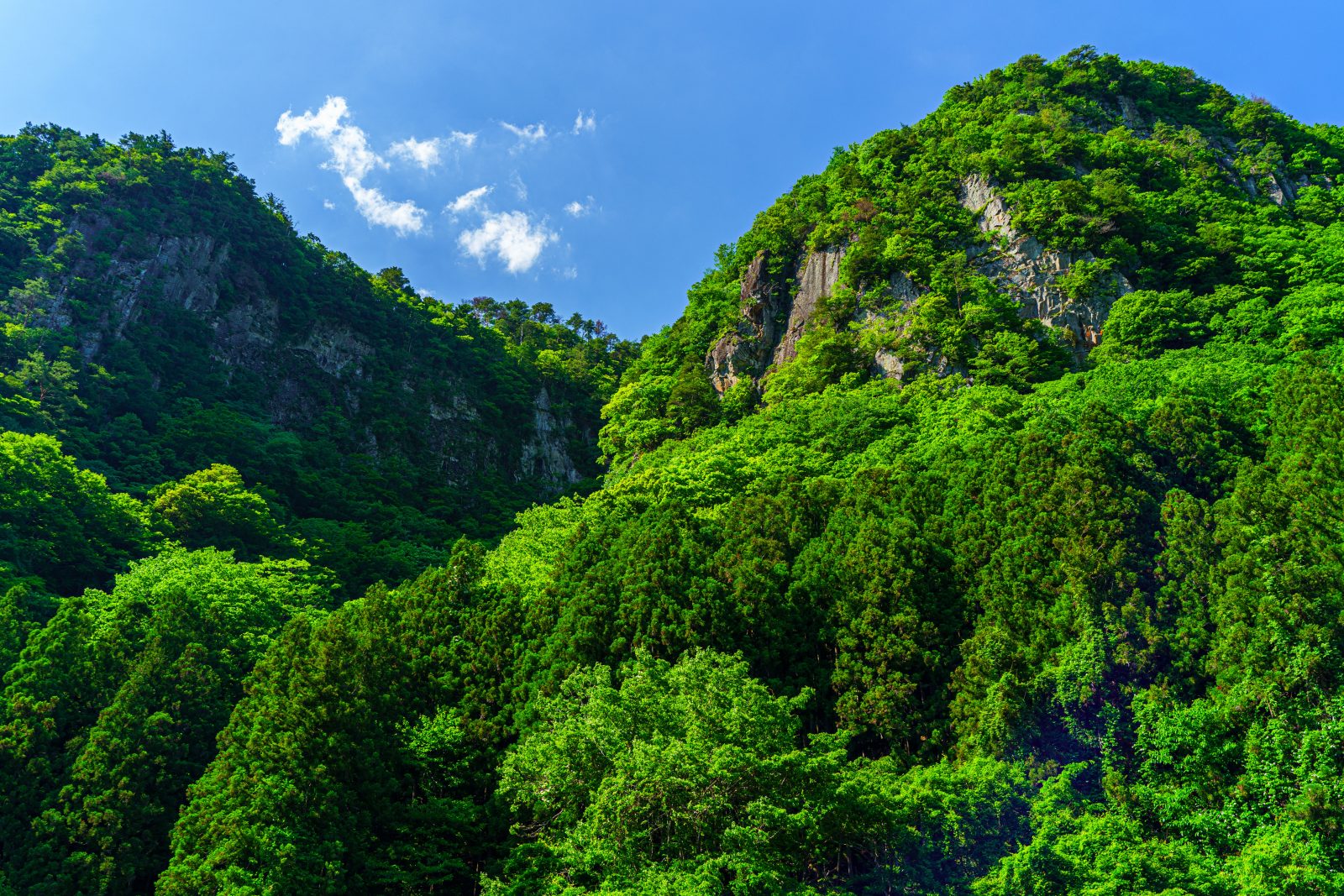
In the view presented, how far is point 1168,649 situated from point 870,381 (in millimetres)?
23729

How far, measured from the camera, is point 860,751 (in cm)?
2000

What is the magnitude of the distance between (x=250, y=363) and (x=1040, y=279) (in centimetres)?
5081

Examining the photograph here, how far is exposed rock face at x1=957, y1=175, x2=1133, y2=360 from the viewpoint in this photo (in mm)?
39875

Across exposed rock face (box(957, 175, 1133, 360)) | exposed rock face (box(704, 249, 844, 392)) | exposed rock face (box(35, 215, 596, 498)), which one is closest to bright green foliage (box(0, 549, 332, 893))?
exposed rock face (box(704, 249, 844, 392))

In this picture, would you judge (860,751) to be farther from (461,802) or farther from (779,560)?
(461,802)

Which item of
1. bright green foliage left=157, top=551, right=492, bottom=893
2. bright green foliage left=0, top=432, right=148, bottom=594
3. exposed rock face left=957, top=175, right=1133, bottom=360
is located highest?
exposed rock face left=957, top=175, right=1133, bottom=360

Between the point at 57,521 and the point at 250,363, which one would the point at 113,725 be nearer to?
the point at 57,521

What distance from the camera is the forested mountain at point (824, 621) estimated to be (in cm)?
1498

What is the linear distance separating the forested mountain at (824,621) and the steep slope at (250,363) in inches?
44.1

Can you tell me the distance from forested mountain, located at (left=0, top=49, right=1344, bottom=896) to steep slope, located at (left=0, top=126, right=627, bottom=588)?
44.1 inches

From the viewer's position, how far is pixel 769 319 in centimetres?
5209

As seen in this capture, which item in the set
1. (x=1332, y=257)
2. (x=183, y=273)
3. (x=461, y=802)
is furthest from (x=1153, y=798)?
(x=183, y=273)

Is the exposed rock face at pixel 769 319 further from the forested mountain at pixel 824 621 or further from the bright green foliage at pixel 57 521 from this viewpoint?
the bright green foliage at pixel 57 521

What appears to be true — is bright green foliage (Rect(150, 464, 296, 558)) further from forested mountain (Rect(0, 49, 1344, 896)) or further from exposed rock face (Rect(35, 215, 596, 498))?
exposed rock face (Rect(35, 215, 596, 498))
